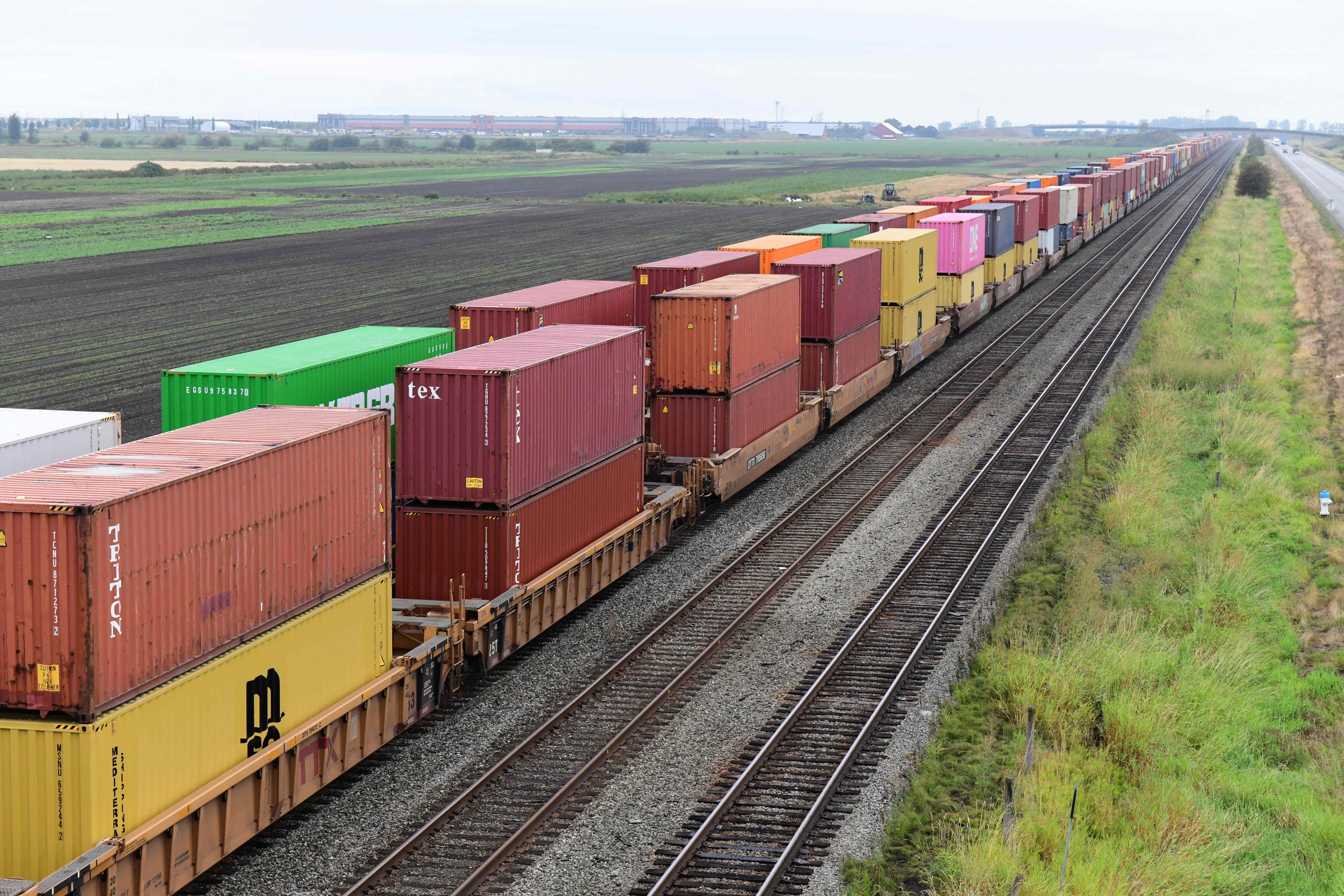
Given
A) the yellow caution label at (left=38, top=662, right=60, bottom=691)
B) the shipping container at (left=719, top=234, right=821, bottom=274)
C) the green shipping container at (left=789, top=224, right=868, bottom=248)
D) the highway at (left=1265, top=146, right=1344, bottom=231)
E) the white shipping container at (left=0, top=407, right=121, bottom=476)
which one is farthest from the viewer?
the highway at (left=1265, top=146, right=1344, bottom=231)

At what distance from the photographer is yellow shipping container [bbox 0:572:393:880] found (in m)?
11.5

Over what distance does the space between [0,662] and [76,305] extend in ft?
158

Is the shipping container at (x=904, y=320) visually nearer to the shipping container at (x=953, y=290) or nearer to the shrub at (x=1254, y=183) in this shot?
the shipping container at (x=953, y=290)

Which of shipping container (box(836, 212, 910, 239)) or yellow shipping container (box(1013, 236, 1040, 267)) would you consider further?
yellow shipping container (box(1013, 236, 1040, 267))

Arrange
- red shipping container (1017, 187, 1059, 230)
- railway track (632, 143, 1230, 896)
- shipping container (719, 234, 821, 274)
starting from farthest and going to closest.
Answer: red shipping container (1017, 187, 1059, 230) → shipping container (719, 234, 821, 274) → railway track (632, 143, 1230, 896)

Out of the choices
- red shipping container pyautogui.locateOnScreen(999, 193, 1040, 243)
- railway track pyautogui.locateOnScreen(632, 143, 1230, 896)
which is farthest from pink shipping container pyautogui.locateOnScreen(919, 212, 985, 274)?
railway track pyautogui.locateOnScreen(632, 143, 1230, 896)

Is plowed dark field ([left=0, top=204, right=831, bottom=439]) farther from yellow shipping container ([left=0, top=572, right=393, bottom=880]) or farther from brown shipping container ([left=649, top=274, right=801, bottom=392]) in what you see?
yellow shipping container ([left=0, top=572, right=393, bottom=880])

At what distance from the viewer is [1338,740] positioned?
16953 millimetres

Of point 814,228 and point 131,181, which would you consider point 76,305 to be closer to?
point 814,228

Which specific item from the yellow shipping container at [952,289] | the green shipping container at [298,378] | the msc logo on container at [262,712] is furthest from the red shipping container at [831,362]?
the msc logo on container at [262,712]

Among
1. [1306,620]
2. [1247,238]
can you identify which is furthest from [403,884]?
[1247,238]

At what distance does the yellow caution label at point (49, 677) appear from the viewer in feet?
37.2

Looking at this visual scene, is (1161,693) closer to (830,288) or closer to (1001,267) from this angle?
(830,288)

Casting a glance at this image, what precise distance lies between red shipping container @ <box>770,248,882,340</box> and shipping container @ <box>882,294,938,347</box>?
4.38 metres
